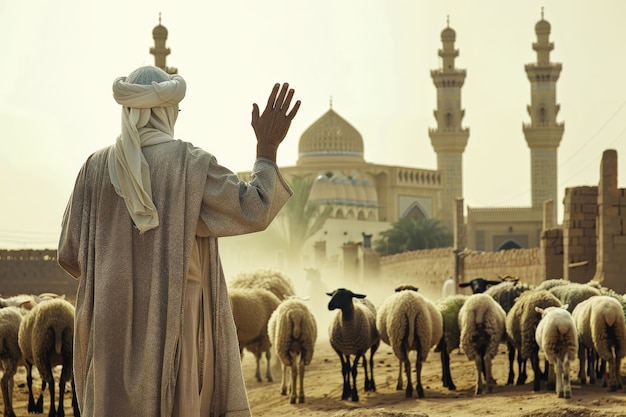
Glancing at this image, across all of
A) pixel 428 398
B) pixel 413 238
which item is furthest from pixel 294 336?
pixel 413 238

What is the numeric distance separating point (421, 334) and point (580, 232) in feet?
25.1

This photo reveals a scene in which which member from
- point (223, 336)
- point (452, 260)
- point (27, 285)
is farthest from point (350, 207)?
point (223, 336)

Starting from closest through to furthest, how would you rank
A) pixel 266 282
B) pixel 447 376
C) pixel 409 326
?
pixel 409 326 → pixel 447 376 → pixel 266 282

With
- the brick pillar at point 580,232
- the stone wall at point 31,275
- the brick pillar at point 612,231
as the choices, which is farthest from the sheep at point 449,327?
the stone wall at point 31,275

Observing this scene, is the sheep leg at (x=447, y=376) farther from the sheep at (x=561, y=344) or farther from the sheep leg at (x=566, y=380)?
the sheep leg at (x=566, y=380)

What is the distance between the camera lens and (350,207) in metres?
68.5

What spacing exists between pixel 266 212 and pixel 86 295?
62 centimetres

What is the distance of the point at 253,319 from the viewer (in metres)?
15.6

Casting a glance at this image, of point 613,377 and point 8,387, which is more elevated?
point 613,377

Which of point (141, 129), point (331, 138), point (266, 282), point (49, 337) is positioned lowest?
point (49, 337)

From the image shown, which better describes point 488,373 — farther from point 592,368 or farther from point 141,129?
point 141,129

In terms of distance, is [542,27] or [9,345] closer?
[9,345]

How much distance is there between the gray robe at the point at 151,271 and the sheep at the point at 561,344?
7523 mm

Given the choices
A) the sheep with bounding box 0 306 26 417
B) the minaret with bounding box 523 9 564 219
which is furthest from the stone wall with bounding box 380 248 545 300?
the minaret with bounding box 523 9 564 219
